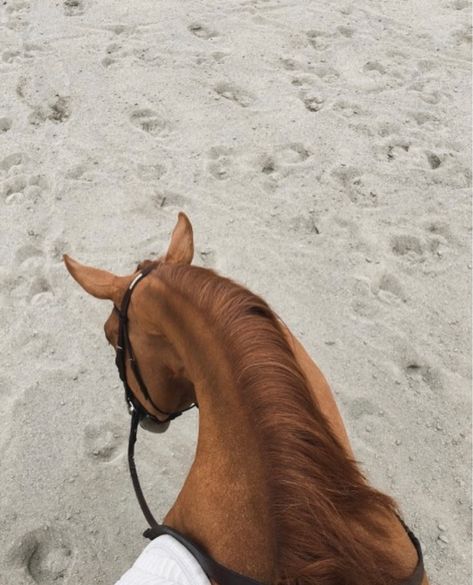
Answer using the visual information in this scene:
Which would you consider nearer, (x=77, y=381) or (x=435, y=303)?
(x=77, y=381)

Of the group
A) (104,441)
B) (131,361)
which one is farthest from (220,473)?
(104,441)

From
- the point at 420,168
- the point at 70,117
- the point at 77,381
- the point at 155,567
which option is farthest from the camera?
the point at 70,117

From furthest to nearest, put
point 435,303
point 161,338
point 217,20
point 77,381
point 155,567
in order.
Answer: point 217,20
point 435,303
point 77,381
point 161,338
point 155,567

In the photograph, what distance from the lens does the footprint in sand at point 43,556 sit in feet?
7.83

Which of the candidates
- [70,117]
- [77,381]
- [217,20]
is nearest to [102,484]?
[77,381]

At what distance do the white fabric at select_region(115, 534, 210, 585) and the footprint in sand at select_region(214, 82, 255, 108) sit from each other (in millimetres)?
3494

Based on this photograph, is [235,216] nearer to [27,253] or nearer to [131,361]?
[27,253]

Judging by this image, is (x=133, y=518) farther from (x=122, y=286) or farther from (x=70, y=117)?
(x=70, y=117)

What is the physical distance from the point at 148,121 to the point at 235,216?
3.54 ft

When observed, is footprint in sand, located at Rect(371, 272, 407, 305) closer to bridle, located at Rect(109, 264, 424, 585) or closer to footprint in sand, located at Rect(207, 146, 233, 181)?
footprint in sand, located at Rect(207, 146, 233, 181)

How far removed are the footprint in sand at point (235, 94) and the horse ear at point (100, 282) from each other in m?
2.80

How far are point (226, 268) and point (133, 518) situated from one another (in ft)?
4.59

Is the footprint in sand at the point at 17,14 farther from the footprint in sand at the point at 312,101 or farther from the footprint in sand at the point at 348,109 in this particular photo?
the footprint in sand at the point at 348,109

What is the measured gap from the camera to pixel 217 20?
5066 millimetres
